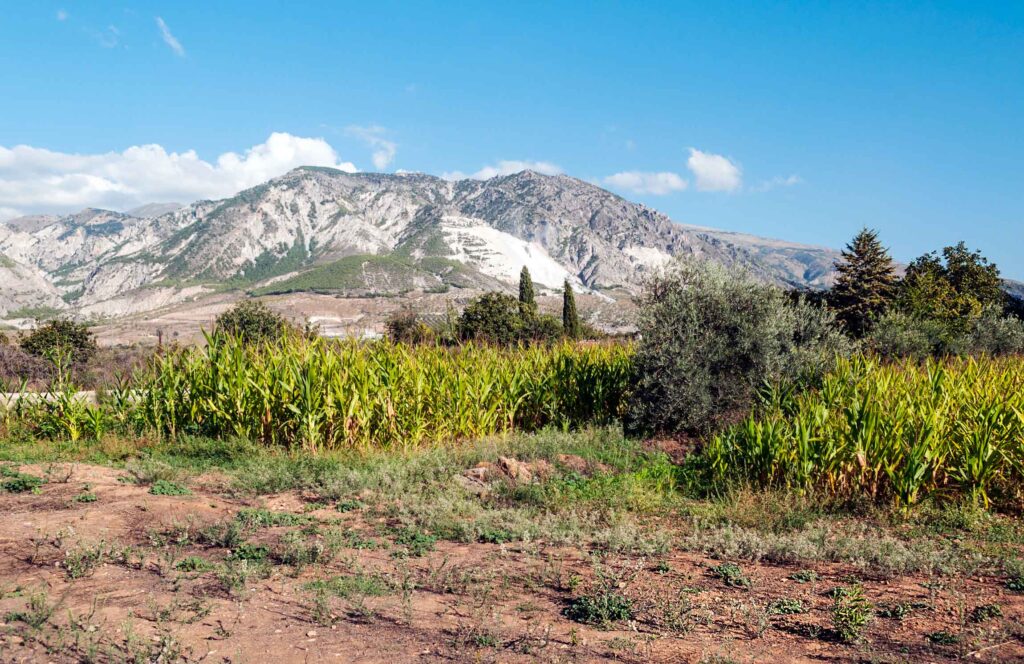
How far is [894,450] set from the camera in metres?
7.97

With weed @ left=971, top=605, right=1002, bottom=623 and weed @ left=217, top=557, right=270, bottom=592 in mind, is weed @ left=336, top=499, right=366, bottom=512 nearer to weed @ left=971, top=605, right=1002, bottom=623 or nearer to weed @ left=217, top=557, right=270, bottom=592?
weed @ left=217, top=557, right=270, bottom=592

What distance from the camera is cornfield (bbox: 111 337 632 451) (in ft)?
34.9

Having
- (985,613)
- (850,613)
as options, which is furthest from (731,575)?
(985,613)

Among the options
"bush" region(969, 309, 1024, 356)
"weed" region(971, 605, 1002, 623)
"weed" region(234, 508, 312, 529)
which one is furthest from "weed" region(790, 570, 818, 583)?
"bush" region(969, 309, 1024, 356)

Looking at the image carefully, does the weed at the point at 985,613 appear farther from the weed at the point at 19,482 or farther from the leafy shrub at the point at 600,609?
the weed at the point at 19,482

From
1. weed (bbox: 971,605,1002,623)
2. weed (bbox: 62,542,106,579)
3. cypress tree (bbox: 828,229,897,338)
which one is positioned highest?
cypress tree (bbox: 828,229,897,338)

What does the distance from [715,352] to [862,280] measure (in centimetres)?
3524

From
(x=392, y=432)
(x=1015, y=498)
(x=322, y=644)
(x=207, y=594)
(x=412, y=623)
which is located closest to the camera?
(x=322, y=644)

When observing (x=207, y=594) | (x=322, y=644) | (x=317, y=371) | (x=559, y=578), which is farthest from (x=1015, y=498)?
(x=317, y=371)

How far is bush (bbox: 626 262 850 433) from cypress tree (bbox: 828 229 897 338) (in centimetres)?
3185

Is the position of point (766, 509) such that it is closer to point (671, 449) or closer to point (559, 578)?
point (559, 578)

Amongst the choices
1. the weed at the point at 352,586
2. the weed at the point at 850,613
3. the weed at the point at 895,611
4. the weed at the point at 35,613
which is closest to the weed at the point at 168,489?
the weed at the point at 35,613

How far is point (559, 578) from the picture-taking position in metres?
5.36

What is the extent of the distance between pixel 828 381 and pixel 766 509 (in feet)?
12.5
